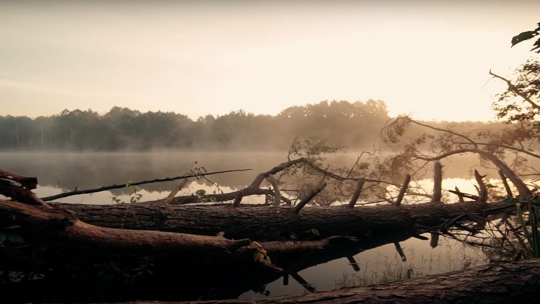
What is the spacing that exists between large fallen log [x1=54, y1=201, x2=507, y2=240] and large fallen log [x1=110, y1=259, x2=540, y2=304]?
1.27 meters

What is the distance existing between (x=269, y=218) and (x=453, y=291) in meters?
2.02

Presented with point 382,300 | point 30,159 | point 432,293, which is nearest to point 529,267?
point 432,293

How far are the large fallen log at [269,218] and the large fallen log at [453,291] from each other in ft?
4.17

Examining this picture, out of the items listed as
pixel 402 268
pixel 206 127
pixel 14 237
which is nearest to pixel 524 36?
pixel 402 268

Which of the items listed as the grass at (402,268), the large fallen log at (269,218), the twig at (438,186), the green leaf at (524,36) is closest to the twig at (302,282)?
the grass at (402,268)

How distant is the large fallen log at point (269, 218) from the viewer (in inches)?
117

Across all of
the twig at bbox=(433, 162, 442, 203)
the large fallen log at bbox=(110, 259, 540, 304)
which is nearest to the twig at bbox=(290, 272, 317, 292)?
the large fallen log at bbox=(110, 259, 540, 304)

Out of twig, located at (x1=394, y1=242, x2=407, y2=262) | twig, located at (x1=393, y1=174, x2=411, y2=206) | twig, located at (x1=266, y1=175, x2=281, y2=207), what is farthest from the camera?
twig, located at (x1=266, y1=175, x2=281, y2=207)

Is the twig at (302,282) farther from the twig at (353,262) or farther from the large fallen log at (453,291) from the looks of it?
the large fallen log at (453,291)

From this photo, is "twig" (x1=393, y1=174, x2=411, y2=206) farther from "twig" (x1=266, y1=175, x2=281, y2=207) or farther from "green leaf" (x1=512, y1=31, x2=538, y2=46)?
"green leaf" (x1=512, y1=31, x2=538, y2=46)

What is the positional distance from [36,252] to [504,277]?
314 centimetres

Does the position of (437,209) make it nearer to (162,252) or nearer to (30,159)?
(162,252)

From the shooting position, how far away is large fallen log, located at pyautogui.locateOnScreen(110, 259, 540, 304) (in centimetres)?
193

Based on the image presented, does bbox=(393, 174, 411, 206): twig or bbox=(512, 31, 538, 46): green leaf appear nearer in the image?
bbox=(512, 31, 538, 46): green leaf
